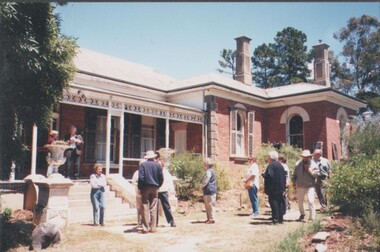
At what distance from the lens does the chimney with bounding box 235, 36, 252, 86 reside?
20.5m

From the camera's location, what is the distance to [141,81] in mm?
16781

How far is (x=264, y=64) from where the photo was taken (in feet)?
143

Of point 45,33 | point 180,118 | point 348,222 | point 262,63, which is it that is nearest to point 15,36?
point 45,33

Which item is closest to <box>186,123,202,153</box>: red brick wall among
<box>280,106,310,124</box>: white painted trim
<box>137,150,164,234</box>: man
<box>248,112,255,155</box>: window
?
<box>248,112,255,155</box>: window

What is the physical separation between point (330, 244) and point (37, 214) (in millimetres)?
6226

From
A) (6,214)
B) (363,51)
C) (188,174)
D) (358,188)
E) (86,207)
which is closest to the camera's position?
(358,188)

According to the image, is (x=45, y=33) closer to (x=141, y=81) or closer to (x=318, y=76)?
(x=141, y=81)

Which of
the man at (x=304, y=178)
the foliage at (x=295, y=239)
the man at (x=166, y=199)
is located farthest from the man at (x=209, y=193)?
the foliage at (x=295, y=239)

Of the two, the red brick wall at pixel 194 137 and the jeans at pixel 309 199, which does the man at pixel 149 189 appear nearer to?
the jeans at pixel 309 199

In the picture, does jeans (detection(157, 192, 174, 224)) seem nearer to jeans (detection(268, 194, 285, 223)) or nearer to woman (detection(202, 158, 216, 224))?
woman (detection(202, 158, 216, 224))

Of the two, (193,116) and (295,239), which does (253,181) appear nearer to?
(295,239)

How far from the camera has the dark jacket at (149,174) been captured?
782 cm

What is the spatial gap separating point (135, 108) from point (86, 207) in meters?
4.69

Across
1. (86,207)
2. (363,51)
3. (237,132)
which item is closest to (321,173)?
(86,207)
